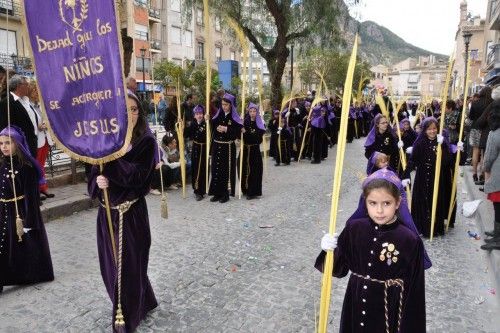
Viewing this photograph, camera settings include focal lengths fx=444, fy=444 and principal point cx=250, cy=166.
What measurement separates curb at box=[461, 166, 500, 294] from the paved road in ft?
0.38

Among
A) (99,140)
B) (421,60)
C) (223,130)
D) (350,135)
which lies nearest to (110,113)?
(99,140)

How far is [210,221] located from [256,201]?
1664 millimetres

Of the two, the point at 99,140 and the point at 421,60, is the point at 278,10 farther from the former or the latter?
the point at 421,60

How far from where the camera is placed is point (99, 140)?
311 centimetres

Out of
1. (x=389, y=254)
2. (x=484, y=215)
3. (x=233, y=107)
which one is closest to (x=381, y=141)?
(x=484, y=215)

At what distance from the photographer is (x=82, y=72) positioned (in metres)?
3.06

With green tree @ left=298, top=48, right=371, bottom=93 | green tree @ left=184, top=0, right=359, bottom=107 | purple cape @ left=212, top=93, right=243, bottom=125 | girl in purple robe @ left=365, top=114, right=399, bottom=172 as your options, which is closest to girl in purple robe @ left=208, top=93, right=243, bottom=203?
purple cape @ left=212, top=93, right=243, bottom=125

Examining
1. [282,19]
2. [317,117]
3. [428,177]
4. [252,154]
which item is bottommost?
[252,154]

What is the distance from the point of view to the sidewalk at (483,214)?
5013 millimetres

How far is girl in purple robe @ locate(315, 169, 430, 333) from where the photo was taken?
8.48ft

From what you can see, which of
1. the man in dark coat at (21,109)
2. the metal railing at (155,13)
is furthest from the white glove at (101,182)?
the metal railing at (155,13)

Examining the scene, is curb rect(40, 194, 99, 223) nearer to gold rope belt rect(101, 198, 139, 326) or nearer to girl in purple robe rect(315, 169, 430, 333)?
gold rope belt rect(101, 198, 139, 326)

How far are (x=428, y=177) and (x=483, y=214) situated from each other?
1.43 metres

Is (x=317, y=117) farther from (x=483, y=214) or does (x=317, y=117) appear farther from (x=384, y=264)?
(x=384, y=264)
